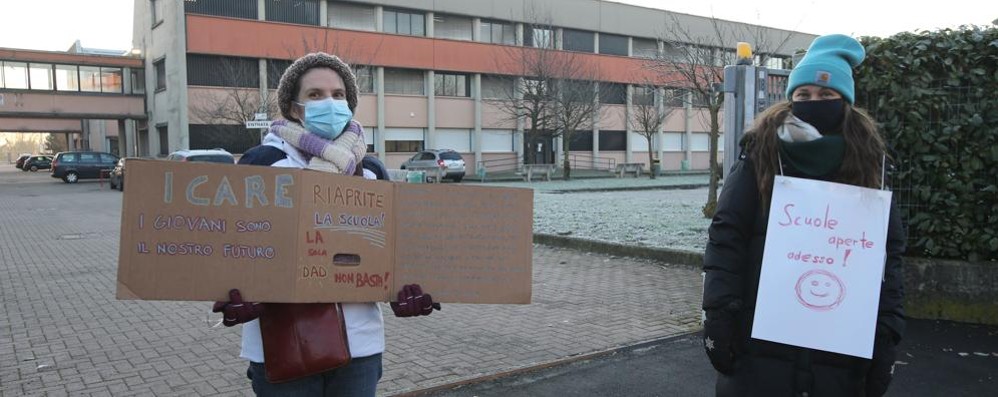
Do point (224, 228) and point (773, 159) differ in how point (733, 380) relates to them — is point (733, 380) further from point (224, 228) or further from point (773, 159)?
point (224, 228)

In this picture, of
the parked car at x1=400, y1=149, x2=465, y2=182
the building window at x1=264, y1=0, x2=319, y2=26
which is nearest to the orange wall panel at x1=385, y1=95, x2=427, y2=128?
the building window at x1=264, y1=0, x2=319, y2=26

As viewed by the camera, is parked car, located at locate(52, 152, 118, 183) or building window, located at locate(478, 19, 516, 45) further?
building window, located at locate(478, 19, 516, 45)

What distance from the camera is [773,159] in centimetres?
244

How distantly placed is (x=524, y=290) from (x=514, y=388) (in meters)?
2.07

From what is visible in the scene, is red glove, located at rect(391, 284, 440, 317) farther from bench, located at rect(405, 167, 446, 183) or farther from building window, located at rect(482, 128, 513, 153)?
building window, located at rect(482, 128, 513, 153)

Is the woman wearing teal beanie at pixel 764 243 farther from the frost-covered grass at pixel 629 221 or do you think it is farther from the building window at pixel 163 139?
the building window at pixel 163 139

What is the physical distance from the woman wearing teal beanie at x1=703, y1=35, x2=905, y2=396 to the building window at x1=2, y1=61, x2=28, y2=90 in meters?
45.0

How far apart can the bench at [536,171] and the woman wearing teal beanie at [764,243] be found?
3100 cm

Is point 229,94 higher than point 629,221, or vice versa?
point 229,94

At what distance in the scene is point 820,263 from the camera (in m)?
2.42

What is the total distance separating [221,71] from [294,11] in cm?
504

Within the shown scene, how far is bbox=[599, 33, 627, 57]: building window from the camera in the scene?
156 ft

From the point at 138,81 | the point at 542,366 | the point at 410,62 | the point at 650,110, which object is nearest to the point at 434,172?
the point at 410,62

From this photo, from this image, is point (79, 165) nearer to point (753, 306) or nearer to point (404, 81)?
point (404, 81)
